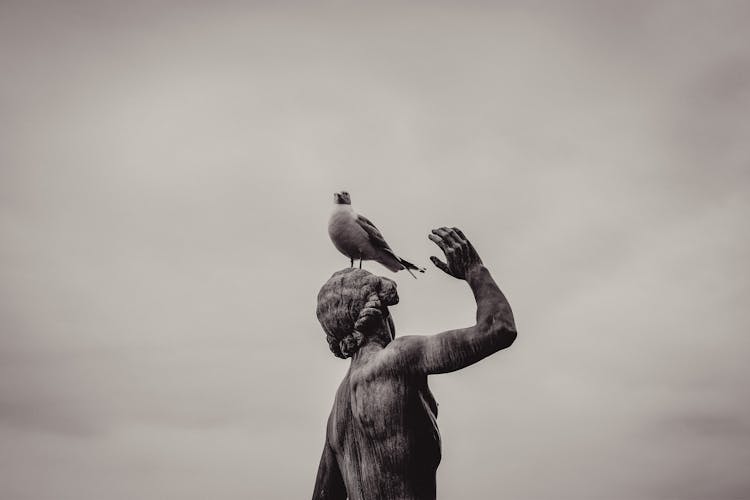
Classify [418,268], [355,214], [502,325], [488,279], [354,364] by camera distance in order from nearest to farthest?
[502,325] → [488,279] → [354,364] → [355,214] → [418,268]

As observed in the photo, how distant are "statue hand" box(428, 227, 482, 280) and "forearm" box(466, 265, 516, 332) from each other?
0.05 metres

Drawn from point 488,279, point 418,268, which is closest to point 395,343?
point 488,279

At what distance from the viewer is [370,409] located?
19.4 feet

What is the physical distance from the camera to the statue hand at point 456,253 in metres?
5.94

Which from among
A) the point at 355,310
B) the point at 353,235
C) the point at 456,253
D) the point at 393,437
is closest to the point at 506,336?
the point at 456,253

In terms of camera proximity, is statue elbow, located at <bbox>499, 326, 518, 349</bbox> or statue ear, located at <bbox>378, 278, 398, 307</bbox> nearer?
statue elbow, located at <bbox>499, 326, 518, 349</bbox>

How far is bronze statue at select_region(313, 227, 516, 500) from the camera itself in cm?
559

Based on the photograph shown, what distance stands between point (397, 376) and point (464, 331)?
0.67m

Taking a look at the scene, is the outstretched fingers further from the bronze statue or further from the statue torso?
the statue torso

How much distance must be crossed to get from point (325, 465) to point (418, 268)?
4.31 metres

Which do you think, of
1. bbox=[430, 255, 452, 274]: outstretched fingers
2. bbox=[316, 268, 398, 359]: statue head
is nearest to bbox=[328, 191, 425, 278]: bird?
bbox=[316, 268, 398, 359]: statue head

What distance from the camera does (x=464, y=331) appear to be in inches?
221

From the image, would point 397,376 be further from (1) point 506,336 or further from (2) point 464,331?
(1) point 506,336

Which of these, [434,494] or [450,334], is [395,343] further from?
[434,494]
